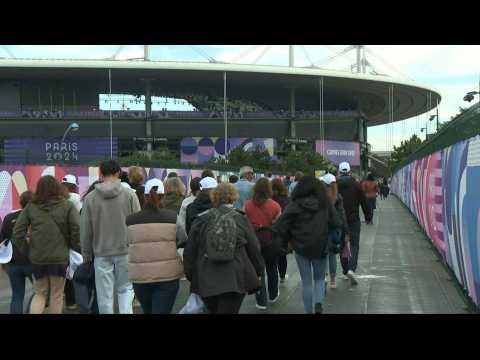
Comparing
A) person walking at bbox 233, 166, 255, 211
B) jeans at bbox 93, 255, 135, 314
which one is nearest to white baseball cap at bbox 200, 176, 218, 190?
jeans at bbox 93, 255, 135, 314

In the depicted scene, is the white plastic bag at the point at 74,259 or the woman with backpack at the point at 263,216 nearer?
the white plastic bag at the point at 74,259

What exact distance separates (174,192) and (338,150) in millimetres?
70618

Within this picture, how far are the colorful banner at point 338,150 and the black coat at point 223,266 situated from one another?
229ft

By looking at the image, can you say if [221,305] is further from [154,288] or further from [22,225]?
[22,225]

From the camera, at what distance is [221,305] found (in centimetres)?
533

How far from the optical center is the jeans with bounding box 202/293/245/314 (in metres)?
5.33

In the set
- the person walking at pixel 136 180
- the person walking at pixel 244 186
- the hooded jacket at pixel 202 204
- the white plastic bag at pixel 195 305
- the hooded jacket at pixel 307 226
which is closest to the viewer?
the white plastic bag at pixel 195 305

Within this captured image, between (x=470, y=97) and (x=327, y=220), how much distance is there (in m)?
28.6

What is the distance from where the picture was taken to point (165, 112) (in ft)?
245

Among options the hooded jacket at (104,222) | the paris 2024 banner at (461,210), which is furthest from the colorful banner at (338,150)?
the hooded jacket at (104,222)

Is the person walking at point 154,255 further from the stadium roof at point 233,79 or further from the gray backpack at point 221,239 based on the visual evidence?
the stadium roof at point 233,79

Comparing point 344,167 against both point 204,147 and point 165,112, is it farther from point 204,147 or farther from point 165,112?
point 165,112

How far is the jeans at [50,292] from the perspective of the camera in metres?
6.65

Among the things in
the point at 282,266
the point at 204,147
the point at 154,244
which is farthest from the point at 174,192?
the point at 204,147
